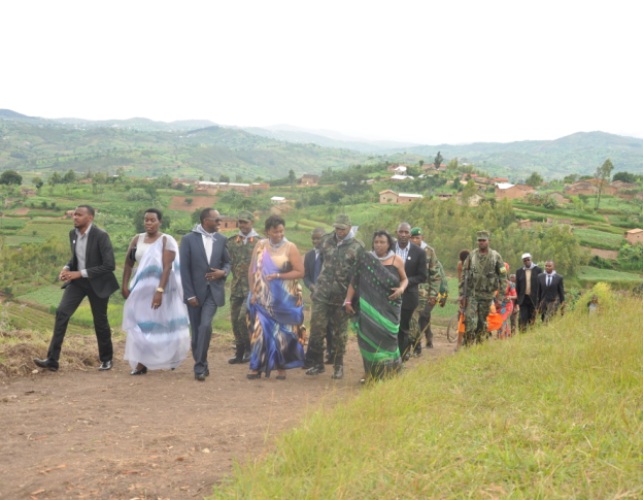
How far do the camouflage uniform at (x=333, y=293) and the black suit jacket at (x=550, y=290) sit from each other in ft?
12.5

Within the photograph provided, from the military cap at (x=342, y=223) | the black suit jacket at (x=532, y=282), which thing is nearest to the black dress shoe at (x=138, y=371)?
the military cap at (x=342, y=223)

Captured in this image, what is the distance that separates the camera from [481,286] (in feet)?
21.9

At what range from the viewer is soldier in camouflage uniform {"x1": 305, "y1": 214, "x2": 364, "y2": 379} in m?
5.99

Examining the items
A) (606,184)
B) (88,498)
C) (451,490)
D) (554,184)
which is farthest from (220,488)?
(554,184)

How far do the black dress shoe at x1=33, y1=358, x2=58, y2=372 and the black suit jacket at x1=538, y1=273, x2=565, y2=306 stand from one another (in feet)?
21.5

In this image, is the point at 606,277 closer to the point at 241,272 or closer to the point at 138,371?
the point at 241,272

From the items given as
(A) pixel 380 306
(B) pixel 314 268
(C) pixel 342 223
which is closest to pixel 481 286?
(A) pixel 380 306

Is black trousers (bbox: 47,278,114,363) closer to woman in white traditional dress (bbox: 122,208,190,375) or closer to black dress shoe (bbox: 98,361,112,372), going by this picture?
black dress shoe (bbox: 98,361,112,372)

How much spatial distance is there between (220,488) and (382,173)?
107m

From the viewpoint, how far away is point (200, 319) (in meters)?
5.97

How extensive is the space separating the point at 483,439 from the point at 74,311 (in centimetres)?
404

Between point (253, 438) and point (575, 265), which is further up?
point (253, 438)

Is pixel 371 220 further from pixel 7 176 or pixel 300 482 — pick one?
pixel 7 176

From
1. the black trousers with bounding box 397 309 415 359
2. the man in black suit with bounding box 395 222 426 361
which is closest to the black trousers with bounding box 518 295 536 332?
the man in black suit with bounding box 395 222 426 361
